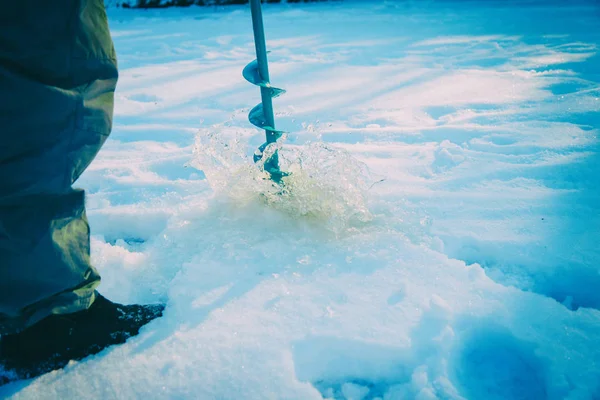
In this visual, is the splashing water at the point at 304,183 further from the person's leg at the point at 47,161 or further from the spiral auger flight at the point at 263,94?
the person's leg at the point at 47,161

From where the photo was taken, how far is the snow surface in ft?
3.48

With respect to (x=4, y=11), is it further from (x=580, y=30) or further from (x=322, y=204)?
(x=580, y=30)

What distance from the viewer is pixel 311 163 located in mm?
1650

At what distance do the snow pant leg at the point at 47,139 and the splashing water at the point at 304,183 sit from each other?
741mm

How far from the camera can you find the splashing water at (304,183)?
1.58 m

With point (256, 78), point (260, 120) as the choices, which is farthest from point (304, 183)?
point (256, 78)

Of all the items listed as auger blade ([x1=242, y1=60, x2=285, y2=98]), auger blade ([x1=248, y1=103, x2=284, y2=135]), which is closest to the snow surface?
auger blade ([x1=248, y1=103, x2=284, y2=135])

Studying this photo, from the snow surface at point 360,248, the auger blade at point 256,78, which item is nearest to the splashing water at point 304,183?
the snow surface at point 360,248

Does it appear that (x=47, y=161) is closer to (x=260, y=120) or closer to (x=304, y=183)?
(x=260, y=120)

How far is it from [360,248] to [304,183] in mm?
392

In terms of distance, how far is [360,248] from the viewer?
4.89 ft

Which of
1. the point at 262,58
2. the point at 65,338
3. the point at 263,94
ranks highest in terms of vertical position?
the point at 262,58

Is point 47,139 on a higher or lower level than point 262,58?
lower

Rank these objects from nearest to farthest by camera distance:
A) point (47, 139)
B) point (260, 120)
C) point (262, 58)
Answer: point (47, 139) → point (262, 58) → point (260, 120)
